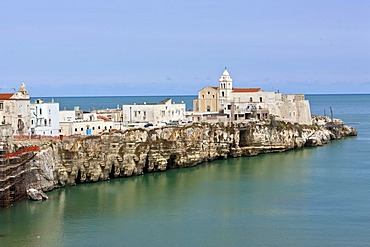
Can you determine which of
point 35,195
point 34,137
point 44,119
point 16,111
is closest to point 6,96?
point 16,111

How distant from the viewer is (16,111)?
5847 cm

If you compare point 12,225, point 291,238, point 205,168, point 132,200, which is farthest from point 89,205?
point 205,168

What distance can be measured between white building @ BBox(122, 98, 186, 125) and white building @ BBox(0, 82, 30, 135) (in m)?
15.5

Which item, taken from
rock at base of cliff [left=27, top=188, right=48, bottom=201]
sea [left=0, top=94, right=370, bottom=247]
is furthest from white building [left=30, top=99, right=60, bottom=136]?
rock at base of cliff [left=27, top=188, right=48, bottom=201]

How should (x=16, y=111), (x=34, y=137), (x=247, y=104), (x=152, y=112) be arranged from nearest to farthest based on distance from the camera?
(x=34, y=137)
(x=16, y=111)
(x=152, y=112)
(x=247, y=104)

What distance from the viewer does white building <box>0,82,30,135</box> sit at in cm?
5809

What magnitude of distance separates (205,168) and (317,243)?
96.1 ft

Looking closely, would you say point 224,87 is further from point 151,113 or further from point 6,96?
point 6,96

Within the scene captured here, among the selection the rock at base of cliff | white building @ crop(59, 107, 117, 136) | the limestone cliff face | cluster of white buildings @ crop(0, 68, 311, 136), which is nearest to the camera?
the rock at base of cliff

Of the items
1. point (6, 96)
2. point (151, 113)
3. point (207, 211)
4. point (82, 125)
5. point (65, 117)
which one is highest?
point (6, 96)

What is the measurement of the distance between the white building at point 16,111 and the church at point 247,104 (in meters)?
24.2

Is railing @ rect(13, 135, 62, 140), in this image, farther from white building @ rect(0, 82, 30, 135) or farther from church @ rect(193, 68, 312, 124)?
church @ rect(193, 68, 312, 124)

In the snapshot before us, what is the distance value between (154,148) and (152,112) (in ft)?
35.7

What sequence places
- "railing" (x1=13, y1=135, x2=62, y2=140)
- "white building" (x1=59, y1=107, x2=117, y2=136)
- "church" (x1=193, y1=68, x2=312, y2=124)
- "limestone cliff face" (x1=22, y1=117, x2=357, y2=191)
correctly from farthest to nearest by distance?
"church" (x1=193, y1=68, x2=312, y2=124)
"white building" (x1=59, y1=107, x2=117, y2=136)
"railing" (x1=13, y1=135, x2=62, y2=140)
"limestone cliff face" (x1=22, y1=117, x2=357, y2=191)
